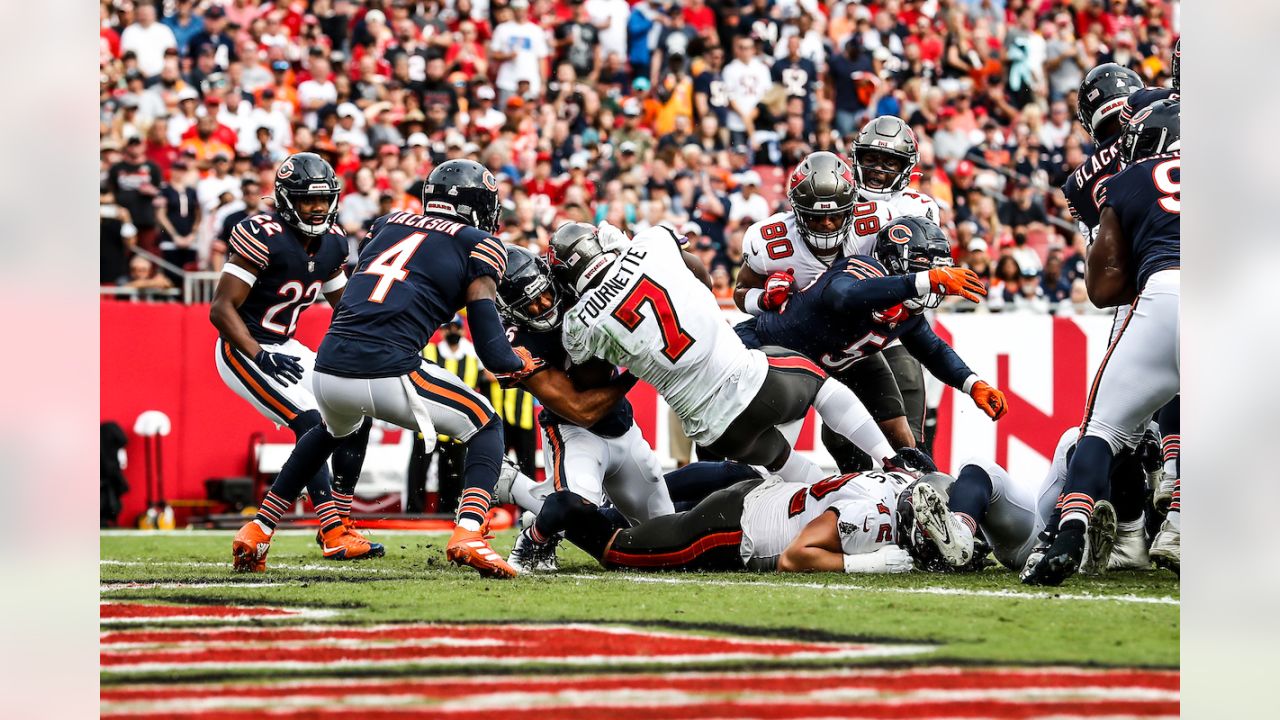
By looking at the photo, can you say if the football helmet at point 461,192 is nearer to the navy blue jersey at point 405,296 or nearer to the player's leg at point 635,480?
the navy blue jersey at point 405,296

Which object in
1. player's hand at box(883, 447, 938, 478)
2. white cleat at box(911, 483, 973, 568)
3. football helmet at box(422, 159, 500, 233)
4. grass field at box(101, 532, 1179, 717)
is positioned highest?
football helmet at box(422, 159, 500, 233)

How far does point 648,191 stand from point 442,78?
2.47m

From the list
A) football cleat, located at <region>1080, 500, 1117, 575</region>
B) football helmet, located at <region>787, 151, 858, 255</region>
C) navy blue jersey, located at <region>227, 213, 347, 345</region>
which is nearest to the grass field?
football cleat, located at <region>1080, 500, 1117, 575</region>

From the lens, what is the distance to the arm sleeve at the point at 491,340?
233 inches

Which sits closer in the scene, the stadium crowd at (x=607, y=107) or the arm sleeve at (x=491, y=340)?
the arm sleeve at (x=491, y=340)

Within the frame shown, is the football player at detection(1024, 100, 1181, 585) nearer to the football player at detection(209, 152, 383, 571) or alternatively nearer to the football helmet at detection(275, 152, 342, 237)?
the football player at detection(209, 152, 383, 571)

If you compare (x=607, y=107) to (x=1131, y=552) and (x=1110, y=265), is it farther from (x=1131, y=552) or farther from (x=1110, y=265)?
(x=1110, y=265)

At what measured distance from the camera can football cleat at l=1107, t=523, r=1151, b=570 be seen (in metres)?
6.11

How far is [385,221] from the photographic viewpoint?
6500 millimetres

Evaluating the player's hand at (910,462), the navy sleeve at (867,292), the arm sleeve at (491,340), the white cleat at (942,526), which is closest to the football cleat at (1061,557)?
the white cleat at (942,526)

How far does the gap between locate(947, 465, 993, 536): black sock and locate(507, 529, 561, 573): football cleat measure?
5.61ft

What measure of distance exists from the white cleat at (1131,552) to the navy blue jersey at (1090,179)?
1.30 m
